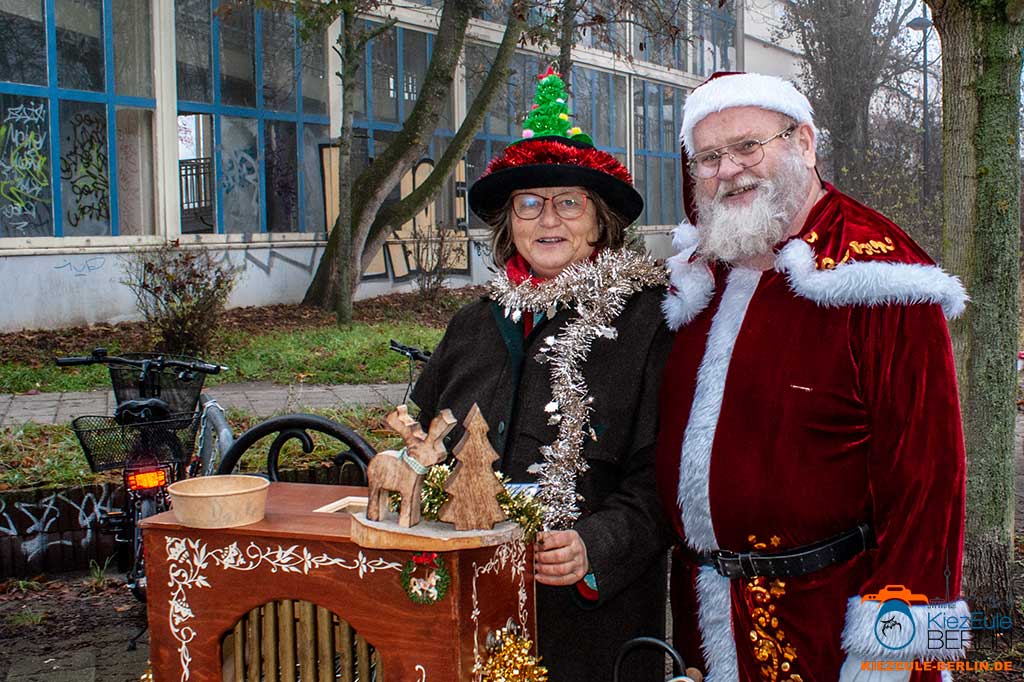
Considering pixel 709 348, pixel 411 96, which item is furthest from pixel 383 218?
pixel 709 348

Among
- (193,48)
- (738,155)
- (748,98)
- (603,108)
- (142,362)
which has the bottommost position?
(142,362)

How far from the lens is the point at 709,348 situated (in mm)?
2398

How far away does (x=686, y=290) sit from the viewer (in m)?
2.49

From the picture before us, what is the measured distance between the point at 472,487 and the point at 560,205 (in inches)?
39.8

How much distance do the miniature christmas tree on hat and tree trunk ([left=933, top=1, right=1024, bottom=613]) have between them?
207cm

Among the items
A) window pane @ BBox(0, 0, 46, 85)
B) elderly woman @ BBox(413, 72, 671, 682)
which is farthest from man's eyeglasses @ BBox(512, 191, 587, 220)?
window pane @ BBox(0, 0, 46, 85)

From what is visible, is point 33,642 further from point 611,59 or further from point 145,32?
point 611,59

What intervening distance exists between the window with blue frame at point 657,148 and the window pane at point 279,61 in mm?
11053

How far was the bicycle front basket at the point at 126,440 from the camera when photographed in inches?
166

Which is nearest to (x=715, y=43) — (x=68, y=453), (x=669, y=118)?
(x=669, y=118)

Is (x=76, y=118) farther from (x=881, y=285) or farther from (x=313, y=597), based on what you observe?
(x=881, y=285)

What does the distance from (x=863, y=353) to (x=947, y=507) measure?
0.35m

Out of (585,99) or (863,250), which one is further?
(585,99)

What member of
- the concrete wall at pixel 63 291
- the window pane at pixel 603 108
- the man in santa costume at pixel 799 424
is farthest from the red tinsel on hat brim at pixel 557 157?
the window pane at pixel 603 108
